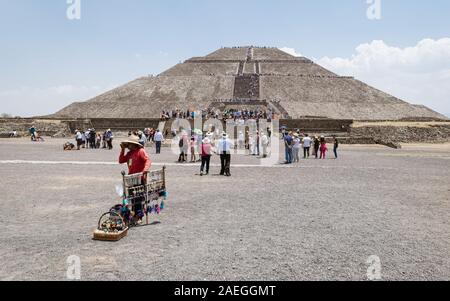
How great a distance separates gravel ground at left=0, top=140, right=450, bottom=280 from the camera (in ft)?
17.9

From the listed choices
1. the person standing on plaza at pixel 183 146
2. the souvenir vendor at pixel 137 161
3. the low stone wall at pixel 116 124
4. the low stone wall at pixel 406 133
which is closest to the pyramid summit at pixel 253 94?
the low stone wall at pixel 116 124

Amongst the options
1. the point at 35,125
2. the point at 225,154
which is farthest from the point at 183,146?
the point at 35,125

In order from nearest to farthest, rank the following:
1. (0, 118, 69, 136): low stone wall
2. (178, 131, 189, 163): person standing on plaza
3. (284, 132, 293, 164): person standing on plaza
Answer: (284, 132, 293, 164): person standing on plaza < (178, 131, 189, 163): person standing on plaza < (0, 118, 69, 136): low stone wall

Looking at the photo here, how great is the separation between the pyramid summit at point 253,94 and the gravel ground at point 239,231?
43709 millimetres

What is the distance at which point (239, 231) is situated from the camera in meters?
7.34

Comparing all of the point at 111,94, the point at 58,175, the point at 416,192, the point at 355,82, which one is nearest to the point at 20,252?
the point at 58,175

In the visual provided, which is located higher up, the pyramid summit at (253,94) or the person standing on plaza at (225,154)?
the pyramid summit at (253,94)

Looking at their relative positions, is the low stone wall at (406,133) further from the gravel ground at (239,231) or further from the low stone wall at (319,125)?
the gravel ground at (239,231)

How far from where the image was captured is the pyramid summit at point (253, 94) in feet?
203

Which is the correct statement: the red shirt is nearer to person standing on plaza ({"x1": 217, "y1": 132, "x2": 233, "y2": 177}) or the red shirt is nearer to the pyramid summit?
person standing on plaza ({"x1": 217, "y1": 132, "x2": 233, "y2": 177})

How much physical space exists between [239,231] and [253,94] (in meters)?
62.3

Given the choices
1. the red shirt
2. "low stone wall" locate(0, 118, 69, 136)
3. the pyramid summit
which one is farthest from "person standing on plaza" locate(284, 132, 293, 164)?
the pyramid summit

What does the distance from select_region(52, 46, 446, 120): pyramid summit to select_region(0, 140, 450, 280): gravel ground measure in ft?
143

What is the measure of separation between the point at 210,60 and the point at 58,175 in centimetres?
8297
